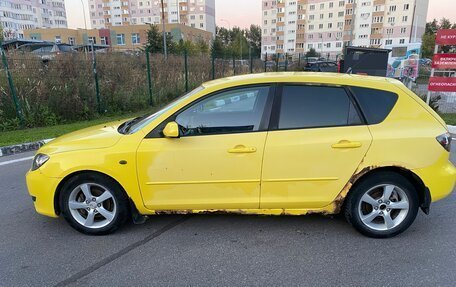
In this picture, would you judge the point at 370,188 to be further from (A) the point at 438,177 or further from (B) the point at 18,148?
(B) the point at 18,148

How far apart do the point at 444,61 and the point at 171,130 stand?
383 inches

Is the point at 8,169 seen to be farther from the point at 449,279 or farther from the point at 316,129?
the point at 449,279

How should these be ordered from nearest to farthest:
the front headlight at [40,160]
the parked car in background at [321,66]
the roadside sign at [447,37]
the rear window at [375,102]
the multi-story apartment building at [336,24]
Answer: the rear window at [375,102] < the front headlight at [40,160] < the roadside sign at [447,37] < the parked car in background at [321,66] < the multi-story apartment building at [336,24]

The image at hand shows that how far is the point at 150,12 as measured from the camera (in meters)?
105

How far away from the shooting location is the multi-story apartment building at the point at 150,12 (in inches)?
3976

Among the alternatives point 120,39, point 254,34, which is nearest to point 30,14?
point 120,39

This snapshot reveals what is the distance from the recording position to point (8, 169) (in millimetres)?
5801

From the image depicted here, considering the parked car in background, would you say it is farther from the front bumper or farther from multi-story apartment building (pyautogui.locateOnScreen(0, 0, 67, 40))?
multi-story apartment building (pyautogui.locateOnScreen(0, 0, 67, 40))

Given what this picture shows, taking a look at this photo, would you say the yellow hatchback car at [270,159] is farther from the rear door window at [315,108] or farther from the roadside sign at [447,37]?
the roadside sign at [447,37]

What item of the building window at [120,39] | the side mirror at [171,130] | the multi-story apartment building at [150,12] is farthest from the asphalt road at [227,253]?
the multi-story apartment building at [150,12]

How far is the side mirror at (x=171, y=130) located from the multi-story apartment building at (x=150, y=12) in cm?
9951

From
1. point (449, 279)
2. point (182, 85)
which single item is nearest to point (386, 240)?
point (449, 279)

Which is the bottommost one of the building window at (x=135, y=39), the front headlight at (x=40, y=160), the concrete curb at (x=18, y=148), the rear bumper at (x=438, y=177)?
the concrete curb at (x=18, y=148)

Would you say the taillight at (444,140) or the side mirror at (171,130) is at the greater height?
the side mirror at (171,130)
